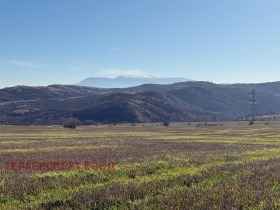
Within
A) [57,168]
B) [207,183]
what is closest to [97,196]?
[207,183]

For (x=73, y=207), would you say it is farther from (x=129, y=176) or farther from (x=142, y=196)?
(x=129, y=176)

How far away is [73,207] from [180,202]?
301 centimetres

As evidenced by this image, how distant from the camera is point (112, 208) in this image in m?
10.9

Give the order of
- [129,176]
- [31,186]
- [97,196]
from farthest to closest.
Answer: [129,176], [31,186], [97,196]

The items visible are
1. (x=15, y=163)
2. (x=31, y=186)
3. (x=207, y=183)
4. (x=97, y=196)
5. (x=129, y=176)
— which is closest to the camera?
(x=97, y=196)

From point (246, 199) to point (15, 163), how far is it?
14392 mm

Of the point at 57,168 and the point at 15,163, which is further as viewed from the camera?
the point at 15,163

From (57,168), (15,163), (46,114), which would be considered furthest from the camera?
(46,114)

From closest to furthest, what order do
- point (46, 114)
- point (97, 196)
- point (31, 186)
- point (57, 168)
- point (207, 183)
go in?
point (97, 196) < point (31, 186) < point (207, 183) < point (57, 168) < point (46, 114)

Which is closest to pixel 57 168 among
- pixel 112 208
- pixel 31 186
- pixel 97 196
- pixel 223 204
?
pixel 31 186

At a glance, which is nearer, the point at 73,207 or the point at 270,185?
the point at 73,207

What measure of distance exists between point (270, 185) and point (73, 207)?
7478 mm

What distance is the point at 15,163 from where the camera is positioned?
21.7 metres

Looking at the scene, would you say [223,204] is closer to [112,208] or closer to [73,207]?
[112,208]
